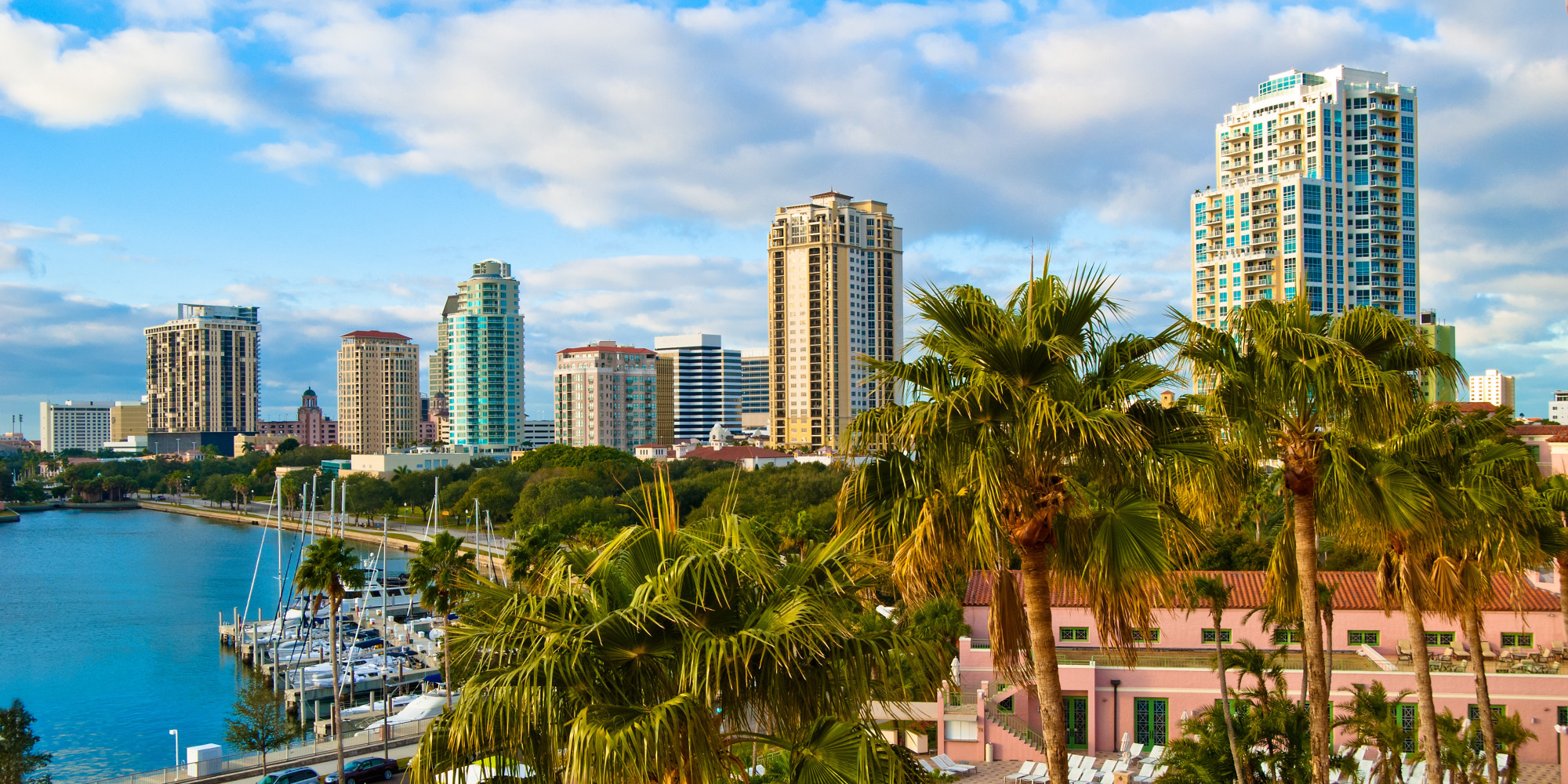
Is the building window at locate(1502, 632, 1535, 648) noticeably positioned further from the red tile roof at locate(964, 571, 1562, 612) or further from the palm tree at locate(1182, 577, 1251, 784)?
→ the palm tree at locate(1182, 577, 1251, 784)

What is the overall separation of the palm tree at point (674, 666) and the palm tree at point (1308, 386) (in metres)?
4.39

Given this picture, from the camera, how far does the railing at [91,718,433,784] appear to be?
26109 millimetres

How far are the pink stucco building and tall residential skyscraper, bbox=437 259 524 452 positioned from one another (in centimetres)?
15357

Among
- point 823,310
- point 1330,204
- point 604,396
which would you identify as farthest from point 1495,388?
point 604,396

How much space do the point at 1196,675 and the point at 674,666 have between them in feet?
78.9

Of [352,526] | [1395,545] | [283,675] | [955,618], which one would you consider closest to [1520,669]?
[955,618]

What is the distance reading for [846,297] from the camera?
129 m

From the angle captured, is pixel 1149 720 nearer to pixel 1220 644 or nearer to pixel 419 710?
pixel 1220 644

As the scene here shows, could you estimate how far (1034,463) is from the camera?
670 cm

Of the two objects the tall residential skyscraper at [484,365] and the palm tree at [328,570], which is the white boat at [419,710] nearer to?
the palm tree at [328,570]

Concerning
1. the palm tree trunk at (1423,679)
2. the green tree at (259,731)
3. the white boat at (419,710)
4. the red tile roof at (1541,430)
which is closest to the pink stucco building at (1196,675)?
the palm tree trunk at (1423,679)

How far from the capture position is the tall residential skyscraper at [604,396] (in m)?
166

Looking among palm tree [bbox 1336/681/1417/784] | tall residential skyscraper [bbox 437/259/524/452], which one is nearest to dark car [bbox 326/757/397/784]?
palm tree [bbox 1336/681/1417/784]

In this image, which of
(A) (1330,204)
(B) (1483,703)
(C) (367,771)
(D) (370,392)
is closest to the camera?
(B) (1483,703)
